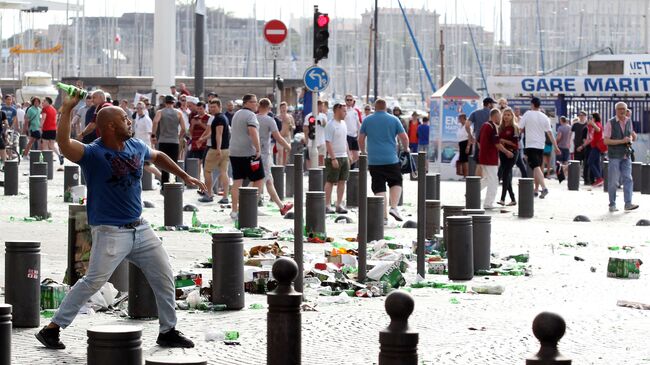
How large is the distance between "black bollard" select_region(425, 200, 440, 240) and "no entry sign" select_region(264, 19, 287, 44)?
538 inches

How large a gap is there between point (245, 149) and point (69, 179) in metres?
5.37

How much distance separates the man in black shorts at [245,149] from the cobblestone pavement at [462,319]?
2.38m

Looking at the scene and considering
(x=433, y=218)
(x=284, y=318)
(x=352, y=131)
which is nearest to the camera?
(x=284, y=318)

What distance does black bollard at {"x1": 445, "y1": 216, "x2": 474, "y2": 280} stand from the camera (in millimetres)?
13672

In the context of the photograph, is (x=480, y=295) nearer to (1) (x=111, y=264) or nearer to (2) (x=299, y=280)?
(2) (x=299, y=280)

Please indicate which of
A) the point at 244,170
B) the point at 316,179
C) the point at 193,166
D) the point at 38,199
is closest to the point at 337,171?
the point at 316,179

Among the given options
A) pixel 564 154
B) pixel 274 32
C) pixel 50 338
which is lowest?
pixel 50 338

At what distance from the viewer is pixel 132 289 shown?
10.8m

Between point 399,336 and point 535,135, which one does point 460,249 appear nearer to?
point 399,336

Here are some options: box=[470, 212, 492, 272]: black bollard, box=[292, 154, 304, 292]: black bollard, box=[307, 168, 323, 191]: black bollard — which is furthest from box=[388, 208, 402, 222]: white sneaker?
box=[292, 154, 304, 292]: black bollard

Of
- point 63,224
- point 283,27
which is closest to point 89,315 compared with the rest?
point 63,224

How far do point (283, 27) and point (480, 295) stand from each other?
1865cm

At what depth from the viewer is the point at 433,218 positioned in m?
17.3

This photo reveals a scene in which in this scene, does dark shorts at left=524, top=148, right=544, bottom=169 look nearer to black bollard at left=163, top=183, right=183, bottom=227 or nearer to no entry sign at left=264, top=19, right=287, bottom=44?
no entry sign at left=264, top=19, right=287, bottom=44
